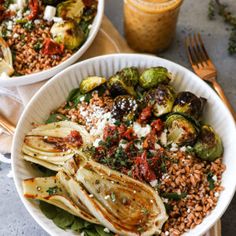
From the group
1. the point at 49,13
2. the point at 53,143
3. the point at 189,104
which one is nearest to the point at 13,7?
the point at 49,13

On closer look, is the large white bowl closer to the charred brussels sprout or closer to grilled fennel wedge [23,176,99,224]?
grilled fennel wedge [23,176,99,224]

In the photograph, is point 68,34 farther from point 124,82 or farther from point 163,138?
A: point 163,138

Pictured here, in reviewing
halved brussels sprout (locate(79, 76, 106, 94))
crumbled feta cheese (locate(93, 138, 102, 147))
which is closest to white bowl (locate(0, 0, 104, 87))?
halved brussels sprout (locate(79, 76, 106, 94))

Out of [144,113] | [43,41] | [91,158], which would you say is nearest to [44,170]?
[91,158]

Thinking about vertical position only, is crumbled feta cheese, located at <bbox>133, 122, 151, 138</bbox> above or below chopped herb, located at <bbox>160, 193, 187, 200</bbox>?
above

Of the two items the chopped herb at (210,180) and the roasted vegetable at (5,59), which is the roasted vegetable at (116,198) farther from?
the roasted vegetable at (5,59)

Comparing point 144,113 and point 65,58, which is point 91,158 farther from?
point 65,58
